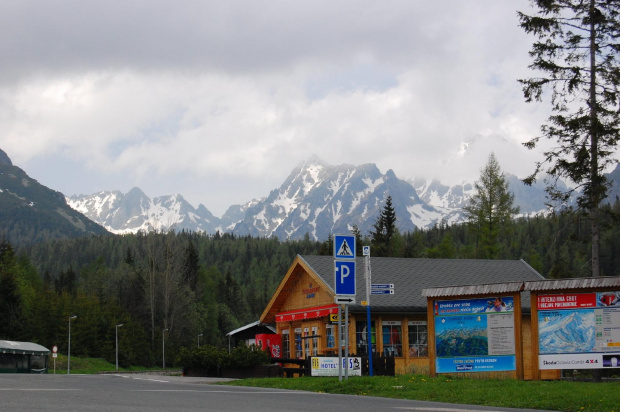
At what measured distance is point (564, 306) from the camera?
23.4 meters

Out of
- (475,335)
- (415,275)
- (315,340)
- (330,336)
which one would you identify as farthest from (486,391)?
(315,340)

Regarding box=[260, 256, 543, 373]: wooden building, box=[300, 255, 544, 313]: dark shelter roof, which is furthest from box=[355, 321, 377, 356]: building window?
box=[300, 255, 544, 313]: dark shelter roof

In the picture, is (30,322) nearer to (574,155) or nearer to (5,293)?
(5,293)

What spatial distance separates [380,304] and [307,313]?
6140 mm

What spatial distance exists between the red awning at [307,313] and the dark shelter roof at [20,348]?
32.6 m

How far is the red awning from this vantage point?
3995 cm

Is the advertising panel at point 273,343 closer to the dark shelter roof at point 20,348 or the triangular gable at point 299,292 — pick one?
the triangular gable at point 299,292

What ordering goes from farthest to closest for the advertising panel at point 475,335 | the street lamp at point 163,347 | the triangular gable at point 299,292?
1. the street lamp at point 163,347
2. the triangular gable at point 299,292
3. the advertising panel at point 475,335

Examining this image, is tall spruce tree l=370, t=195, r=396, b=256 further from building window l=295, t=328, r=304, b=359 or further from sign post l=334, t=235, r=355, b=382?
sign post l=334, t=235, r=355, b=382

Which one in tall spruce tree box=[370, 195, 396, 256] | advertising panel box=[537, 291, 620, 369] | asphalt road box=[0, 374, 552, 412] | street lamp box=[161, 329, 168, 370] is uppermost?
tall spruce tree box=[370, 195, 396, 256]

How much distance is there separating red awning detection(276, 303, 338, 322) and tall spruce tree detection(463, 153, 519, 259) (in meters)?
31.6

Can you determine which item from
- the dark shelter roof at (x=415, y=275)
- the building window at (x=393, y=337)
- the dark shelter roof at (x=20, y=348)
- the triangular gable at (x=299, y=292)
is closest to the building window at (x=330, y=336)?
the triangular gable at (x=299, y=292)

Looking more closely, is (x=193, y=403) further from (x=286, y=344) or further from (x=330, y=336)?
(x=286, y=344)

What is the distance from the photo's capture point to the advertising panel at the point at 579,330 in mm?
22594
